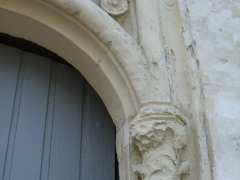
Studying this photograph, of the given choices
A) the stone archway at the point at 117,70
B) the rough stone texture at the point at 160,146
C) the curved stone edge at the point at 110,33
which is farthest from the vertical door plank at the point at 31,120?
the rough stone texture at the point at 160,146

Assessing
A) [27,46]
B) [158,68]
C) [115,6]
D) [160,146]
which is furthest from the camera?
[27,46]

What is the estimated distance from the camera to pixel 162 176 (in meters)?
1.34

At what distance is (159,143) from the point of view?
4.57 ft

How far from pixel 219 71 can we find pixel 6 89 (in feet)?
2.62

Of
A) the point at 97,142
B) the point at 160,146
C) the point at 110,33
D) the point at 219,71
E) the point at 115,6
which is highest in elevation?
the point at 115,6

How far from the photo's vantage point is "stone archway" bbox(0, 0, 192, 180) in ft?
4.57

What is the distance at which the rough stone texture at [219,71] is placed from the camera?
137cm

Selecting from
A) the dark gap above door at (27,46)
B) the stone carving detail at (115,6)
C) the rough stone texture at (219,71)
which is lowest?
the rough stone texture at (219,71)

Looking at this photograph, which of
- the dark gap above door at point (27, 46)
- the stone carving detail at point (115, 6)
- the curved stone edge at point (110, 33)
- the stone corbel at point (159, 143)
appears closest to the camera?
the stone corbel at point (159, 143)

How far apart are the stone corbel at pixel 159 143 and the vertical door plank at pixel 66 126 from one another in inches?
13.7

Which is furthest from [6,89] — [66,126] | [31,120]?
[66,126]

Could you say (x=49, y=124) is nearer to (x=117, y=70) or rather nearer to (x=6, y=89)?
(x=6, y=89)

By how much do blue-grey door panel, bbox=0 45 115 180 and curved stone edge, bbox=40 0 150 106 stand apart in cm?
32

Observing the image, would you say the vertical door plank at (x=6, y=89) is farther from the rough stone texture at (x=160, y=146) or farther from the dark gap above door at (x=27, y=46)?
the rough stone texture at (x=160, y=146)
